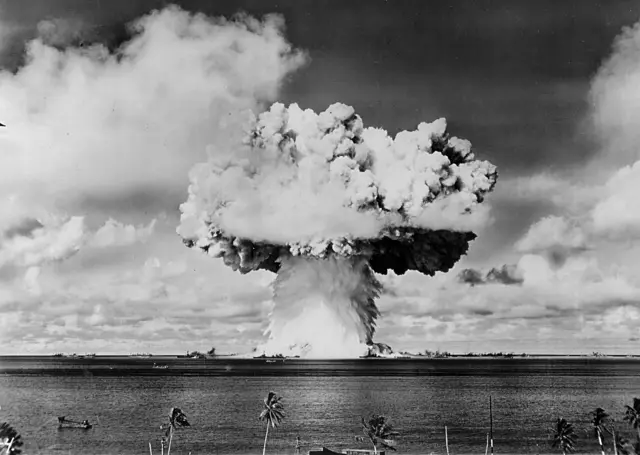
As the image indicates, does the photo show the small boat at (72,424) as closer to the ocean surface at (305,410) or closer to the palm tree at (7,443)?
the ocean surface at (305,410)

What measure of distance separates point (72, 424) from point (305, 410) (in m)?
13.1

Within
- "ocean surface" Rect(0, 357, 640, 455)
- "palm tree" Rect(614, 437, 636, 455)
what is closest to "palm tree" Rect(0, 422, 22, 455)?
"ocean surface" Rect(0, 357, 640, 455)

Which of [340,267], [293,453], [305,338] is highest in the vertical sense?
[340,267]

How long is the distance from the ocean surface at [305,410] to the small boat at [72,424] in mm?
488

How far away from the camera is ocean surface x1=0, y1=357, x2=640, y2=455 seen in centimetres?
3594

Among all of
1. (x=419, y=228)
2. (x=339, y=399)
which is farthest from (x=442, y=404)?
(x=419, y=228)

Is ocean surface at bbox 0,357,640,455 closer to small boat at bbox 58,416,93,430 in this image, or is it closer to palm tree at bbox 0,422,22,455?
small boat at bbox 58,416,93,430

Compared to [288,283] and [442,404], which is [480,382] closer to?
[288,283]

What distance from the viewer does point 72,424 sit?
138ft

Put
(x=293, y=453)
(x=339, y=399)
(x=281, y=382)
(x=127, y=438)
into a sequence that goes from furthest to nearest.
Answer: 1. (x=281, y=382)
2. (x=339, y=399)
3. (x=127, y=438)
4. (x=293, y=453)

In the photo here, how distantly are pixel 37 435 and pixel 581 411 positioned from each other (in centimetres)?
3046

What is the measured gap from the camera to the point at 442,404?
51.6 metres

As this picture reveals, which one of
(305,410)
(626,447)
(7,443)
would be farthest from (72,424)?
(626,447)

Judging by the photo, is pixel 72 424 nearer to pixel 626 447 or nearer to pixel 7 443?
pixel 7 443
